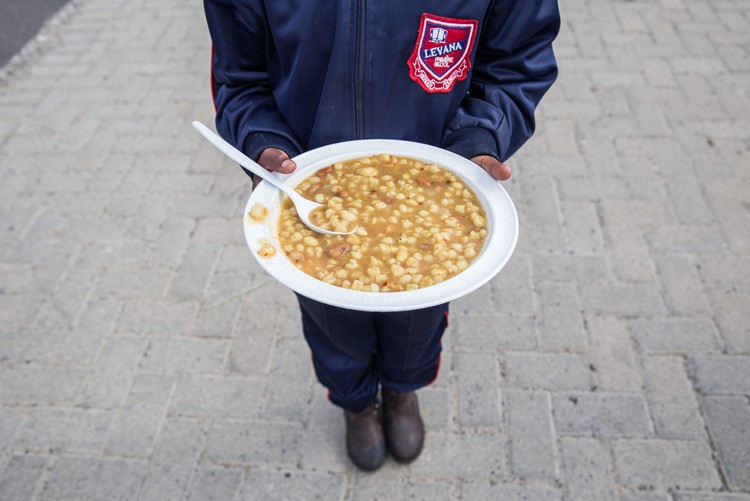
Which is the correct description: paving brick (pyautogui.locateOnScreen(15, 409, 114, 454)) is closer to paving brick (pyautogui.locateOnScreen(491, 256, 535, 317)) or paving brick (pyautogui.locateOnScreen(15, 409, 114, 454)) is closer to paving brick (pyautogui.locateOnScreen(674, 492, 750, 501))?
paving brick (pyautogui.locateOnScreen(491, 256, 535, 317))

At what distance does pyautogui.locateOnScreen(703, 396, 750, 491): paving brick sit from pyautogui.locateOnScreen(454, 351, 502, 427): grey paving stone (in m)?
1.00

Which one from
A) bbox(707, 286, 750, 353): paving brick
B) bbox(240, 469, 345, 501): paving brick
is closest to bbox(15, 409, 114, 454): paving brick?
bbox(240, 469, 345, 501): paving brick

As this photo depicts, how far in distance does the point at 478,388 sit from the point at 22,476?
220 cm

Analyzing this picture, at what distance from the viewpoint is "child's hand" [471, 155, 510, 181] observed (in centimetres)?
199

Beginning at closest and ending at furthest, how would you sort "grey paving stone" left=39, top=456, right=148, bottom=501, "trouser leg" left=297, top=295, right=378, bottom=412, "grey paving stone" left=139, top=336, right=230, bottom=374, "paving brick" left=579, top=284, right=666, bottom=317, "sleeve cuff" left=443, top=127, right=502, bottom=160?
"sleeve cuff" left=443, top=127, right=502, bottom=160, "trouser leg" left=297, top=295, right=378, bottom=412, "grey paving stone" left=39, top=456, right=148, bottom=501, "grey paving stone" left=139, top=336, right=230, bottom=374, "paving brick" left=579, top=284, right=666, bottom=317

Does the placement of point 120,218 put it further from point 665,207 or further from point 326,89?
point 665,207

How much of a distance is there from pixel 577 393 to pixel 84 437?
2.43 m

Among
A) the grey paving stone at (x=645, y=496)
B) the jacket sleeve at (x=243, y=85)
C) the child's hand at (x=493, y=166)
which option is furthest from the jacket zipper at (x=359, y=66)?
the grey paving stone at (x=645, y=496)

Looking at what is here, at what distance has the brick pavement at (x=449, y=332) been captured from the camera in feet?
9.27

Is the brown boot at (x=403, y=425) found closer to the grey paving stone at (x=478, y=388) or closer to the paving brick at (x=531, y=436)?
the grey paving stone at (x=478, y=388)

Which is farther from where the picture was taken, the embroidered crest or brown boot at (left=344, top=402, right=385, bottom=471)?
brown boot at (left=344, top=402, right=385, bottom=471)

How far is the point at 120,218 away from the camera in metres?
A: 4.10

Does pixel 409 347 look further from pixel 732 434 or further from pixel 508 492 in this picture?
pixel 732 434

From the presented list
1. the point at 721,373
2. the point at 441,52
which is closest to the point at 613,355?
the point at 721,373
